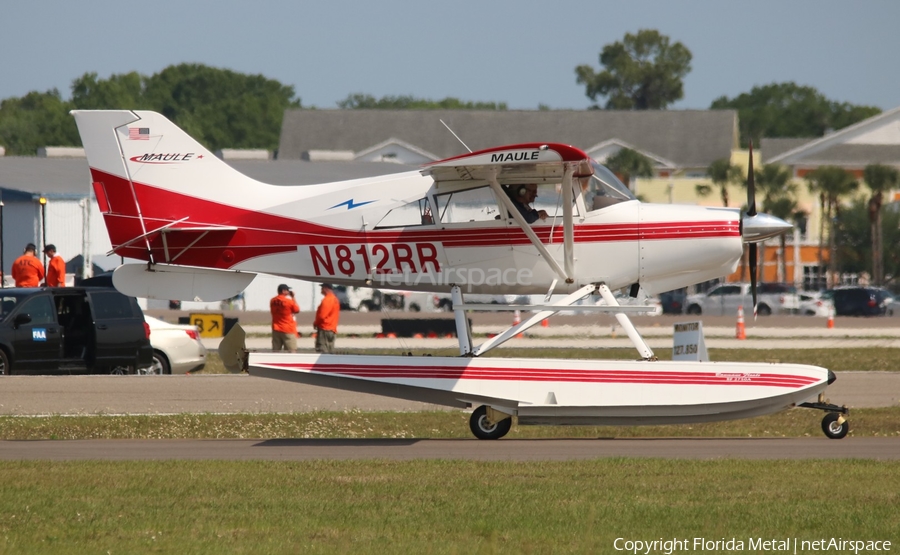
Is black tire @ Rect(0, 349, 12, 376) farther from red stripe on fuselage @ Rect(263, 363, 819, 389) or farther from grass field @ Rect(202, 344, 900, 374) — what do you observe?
red stripe on fuselage @ Rect(263, 363, 819, 389)

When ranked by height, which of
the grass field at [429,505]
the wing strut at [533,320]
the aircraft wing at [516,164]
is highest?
the aircraft wing at [516,164]

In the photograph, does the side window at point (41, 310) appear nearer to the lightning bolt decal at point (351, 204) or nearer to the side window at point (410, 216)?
the lightning bolt decal at point (351, 204)

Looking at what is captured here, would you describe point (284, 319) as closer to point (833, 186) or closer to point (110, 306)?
point (110, 306)

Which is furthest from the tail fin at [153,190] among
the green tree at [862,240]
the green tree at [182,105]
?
the green tree at [182,105]

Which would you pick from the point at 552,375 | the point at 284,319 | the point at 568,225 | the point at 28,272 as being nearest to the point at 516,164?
the point at 568,225

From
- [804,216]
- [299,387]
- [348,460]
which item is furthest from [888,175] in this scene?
[348,460]

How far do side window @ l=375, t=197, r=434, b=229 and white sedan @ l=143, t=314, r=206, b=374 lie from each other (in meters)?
7.94

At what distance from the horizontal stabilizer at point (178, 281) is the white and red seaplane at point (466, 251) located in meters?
0.02

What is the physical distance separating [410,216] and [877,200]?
57.2 metres

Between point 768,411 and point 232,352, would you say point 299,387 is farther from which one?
point 768,411

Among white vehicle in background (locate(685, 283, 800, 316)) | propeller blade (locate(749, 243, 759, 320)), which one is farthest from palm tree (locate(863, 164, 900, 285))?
propeller blade (locate(749, 243, 759, 320))

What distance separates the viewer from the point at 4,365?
18047 mm

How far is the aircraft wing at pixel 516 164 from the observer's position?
40.8 feet

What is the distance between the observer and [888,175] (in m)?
68.2
